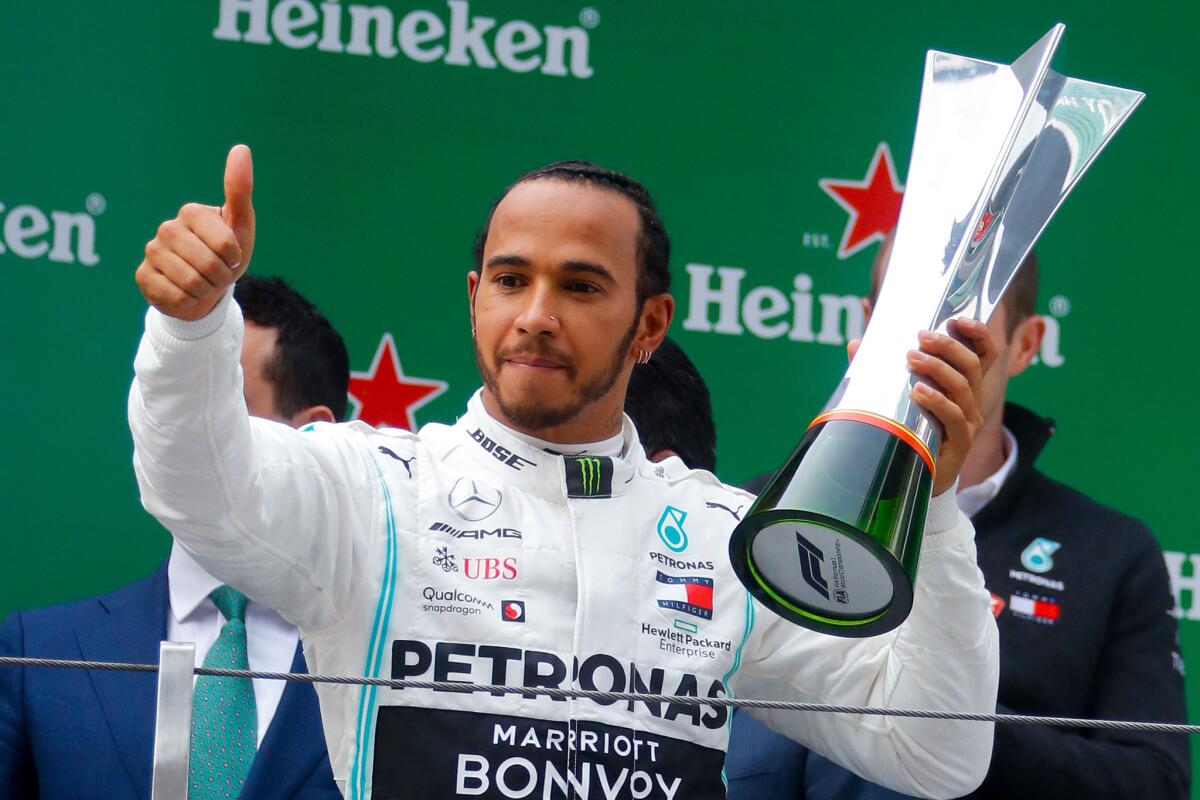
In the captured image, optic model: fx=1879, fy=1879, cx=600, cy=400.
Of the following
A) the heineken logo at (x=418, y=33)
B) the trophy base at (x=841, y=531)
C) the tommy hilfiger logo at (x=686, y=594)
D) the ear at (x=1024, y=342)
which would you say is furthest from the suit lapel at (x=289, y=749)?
the heineken logo at (x=418, y=33)

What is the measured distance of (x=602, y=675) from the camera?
6.08 feet

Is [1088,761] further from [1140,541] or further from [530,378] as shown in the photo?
[530,378]

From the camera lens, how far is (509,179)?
3359 mm

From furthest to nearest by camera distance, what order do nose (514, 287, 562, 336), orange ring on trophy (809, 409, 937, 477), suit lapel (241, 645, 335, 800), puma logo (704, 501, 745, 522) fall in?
suit lapel (241, 645, 335, 800) → puma logo (704, 501, 745, 522) → nose (514, 287, 562, 336) → orange ring on trophy (809, 409, 937, 477)

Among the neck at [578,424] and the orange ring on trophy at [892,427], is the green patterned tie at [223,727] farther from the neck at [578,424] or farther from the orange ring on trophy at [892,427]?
the orange ring on trophy at [892,427]

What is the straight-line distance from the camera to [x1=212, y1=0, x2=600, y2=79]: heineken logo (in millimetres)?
3305

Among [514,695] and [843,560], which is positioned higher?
[843,560]

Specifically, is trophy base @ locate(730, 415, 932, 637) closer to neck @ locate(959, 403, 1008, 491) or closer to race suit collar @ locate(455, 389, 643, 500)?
race suit collar @ locate(455, 389, 643, 500)

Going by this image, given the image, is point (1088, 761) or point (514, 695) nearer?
point (514, 695)

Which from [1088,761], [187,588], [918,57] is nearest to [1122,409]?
[918,57]

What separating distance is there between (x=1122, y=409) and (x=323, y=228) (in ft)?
4.91

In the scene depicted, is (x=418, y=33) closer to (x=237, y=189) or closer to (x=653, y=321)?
(x=653, y=321)

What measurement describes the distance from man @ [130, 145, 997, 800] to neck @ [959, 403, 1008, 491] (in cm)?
77

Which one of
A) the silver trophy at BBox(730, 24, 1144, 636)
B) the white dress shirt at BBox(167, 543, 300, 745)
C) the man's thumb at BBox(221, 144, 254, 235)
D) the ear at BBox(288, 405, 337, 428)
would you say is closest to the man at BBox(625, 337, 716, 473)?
the ear at BBox(288, 405, 337, 428)
